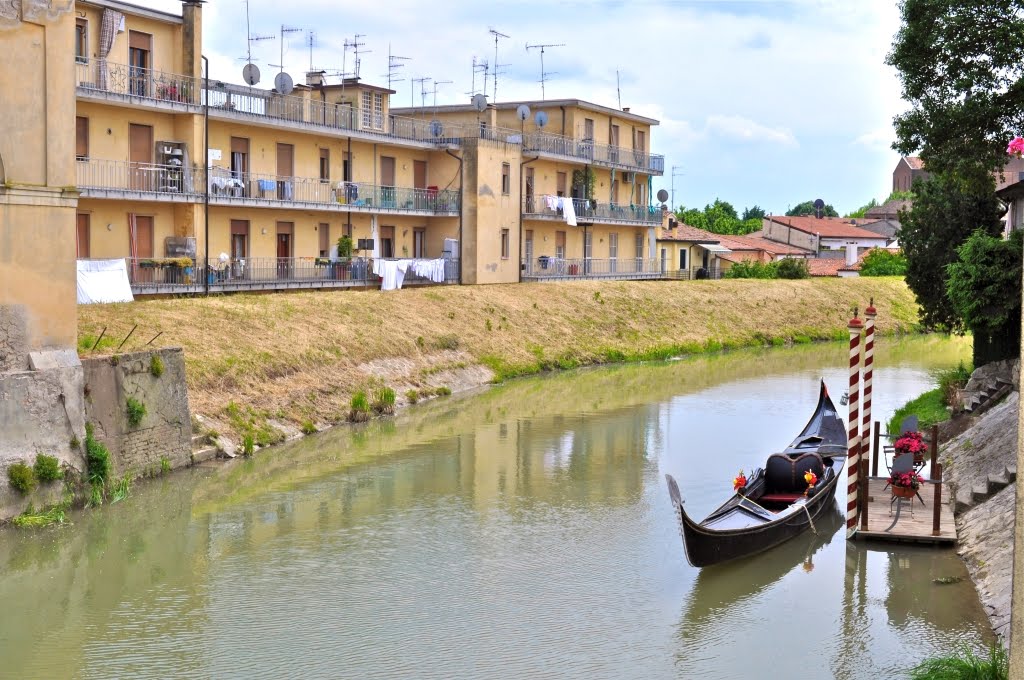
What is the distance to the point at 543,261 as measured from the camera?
5762 cm

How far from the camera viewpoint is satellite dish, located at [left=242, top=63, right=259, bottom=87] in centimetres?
4219

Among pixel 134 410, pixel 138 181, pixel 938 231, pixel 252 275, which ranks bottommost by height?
pixel 134 410

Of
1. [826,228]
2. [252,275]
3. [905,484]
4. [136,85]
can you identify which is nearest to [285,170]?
[252,275]

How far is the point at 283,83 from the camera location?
1722 inches

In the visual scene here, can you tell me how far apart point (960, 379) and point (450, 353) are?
17.0 m

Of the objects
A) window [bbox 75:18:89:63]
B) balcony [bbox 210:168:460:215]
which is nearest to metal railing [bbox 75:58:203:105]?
window [bbox 75:18:89:63]

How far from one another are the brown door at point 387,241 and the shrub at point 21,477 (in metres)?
→ 29.6

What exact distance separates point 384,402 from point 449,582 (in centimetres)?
1620

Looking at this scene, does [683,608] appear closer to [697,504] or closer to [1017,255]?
[697,504]

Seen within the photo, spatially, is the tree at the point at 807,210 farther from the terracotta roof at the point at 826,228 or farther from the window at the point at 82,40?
the window at the point at 82,40

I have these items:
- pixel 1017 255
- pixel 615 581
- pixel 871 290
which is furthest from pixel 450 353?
pixel 871 290

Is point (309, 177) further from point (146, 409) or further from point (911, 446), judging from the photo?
point (911, 446)

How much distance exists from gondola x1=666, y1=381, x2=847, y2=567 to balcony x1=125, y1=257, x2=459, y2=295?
21050 mm

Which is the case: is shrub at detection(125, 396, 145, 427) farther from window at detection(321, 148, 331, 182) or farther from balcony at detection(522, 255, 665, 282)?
balcony at detection(522, 255, 665, 282)
